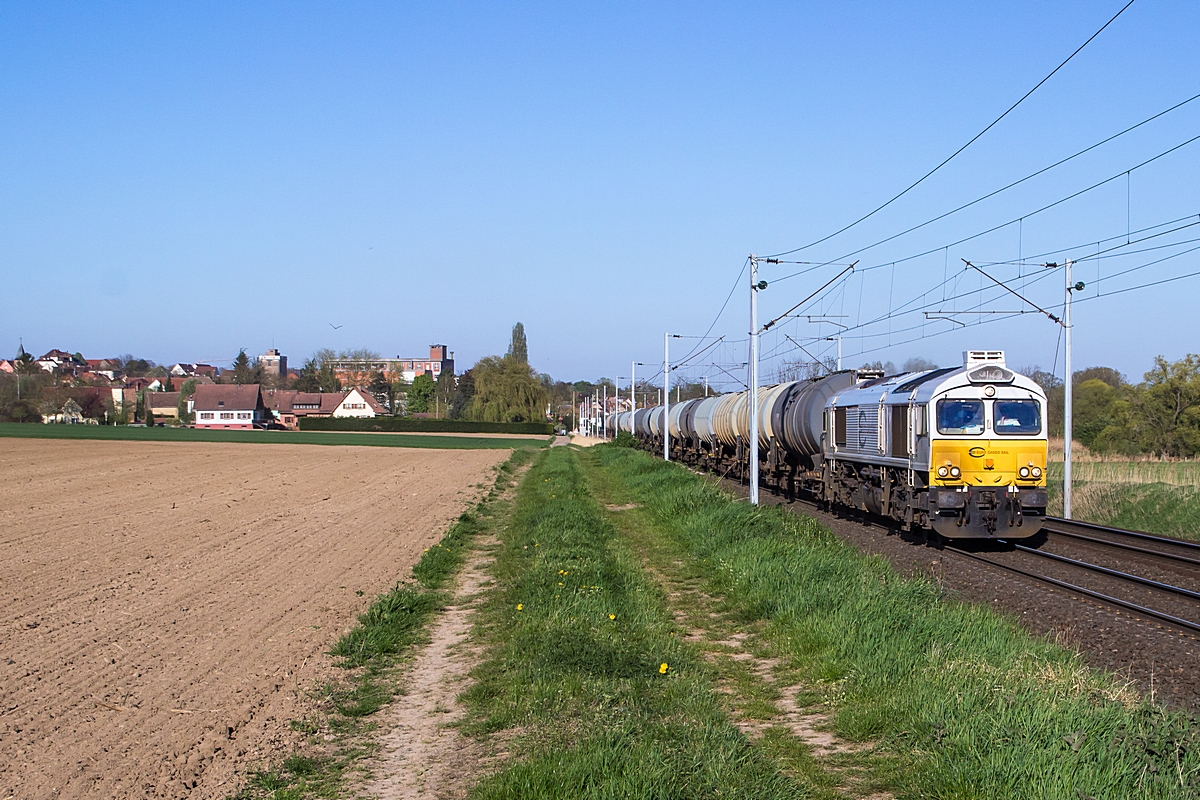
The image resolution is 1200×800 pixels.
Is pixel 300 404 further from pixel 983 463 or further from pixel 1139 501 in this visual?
pixel 983 463

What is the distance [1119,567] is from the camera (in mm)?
17172

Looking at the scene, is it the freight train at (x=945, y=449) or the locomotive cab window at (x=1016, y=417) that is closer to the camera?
the freight train at (x=945, y=449)

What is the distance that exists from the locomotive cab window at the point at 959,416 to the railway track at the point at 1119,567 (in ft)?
7.78

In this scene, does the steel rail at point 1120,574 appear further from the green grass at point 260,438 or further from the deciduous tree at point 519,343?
the deciduous tree at point 519,343

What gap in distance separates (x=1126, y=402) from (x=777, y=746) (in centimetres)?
5543

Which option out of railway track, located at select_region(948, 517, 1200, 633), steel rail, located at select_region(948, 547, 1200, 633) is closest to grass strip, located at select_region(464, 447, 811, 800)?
steel rail, located at select_region(948, 547, 1200, 633)

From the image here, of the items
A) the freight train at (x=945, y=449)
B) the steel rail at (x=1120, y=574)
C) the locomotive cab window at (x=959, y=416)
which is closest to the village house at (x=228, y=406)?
the freight train at (x=945, y=449)

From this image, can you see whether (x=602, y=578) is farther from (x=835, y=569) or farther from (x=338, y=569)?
(x=338, y=569)

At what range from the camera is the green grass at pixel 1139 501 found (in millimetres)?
22922

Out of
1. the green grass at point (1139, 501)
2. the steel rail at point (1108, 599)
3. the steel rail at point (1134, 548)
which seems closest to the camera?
the steel rail at point (1108, 599)

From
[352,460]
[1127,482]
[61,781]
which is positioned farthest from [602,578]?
[352,460]

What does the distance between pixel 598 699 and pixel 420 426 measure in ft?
374

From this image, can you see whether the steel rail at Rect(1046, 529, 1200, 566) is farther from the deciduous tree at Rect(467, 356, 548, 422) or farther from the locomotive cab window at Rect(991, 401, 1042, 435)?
the deciduous tree at Rect(467, 356, 548, 422)

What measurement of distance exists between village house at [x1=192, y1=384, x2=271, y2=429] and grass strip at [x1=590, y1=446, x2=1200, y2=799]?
452ft
